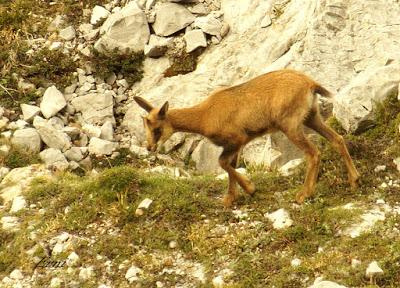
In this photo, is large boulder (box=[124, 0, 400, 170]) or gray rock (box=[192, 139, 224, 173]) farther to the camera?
gray rock (box=[192, 139, 224, 173])

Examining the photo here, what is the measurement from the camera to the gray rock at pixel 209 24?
17906 mm

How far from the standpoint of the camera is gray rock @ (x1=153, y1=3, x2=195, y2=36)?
18312mm

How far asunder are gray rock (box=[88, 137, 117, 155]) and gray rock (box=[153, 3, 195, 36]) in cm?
346

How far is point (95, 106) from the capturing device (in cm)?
1781

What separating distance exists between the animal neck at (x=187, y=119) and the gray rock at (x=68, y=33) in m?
Answer: 8.08

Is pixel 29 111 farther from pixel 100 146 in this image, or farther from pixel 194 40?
pixel 194 40

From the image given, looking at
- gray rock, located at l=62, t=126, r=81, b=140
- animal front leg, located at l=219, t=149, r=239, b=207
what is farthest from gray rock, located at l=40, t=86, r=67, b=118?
animal front leg, located at l=219, t=149, r=239, b=207

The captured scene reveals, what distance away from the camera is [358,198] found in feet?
35.7

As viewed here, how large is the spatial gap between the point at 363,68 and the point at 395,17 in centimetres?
143

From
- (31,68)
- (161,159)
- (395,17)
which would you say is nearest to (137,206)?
(161,159)

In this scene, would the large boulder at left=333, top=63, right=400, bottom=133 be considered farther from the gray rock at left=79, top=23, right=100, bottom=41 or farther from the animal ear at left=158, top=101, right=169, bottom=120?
the gray rock at left=79, top=23, right=100, bottom=41

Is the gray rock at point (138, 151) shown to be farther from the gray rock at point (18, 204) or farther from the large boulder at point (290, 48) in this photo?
the gray rock at point (18, 204)

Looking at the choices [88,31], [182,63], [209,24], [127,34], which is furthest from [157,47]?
[88,31]

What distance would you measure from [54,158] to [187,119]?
4.84 meters
